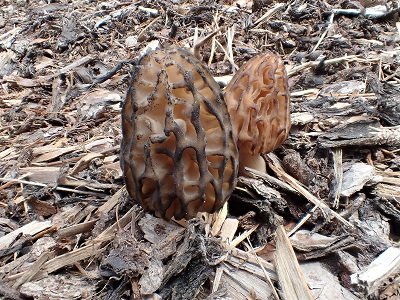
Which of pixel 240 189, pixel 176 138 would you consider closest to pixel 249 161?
pixel 240 189

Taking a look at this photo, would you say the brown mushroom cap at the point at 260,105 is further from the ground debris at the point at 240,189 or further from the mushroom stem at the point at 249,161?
the ground debris at the point at 240,189

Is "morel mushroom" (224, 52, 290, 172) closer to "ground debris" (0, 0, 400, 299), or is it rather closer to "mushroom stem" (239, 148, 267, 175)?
"mushroom stem" (239, 148, 267, 175)

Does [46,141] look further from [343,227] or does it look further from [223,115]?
[343,227]

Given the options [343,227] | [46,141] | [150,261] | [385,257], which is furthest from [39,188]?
[385,257]

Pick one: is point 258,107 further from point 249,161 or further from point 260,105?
point 249,161

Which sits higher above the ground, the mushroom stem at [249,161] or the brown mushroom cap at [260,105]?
the brown mushroom cap at [260,105]

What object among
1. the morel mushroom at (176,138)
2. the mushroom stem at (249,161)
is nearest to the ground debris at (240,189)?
the mushroom stem at (249,161)

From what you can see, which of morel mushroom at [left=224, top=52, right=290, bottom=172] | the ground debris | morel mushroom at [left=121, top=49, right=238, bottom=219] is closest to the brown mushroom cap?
morel mushroom at [left=224, top=52, right=290, bottom=172]
